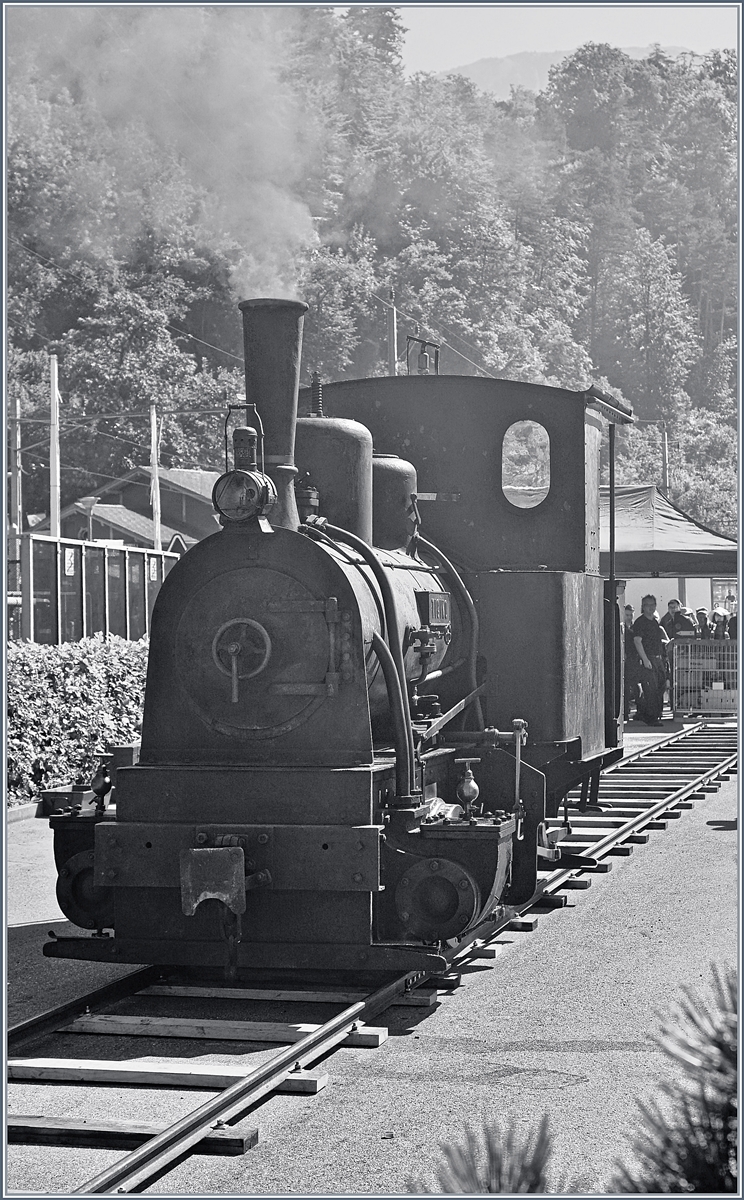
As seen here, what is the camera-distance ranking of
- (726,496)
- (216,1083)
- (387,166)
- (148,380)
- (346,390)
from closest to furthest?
(216,1083)
(346,390)
(387,166)
(726,496)
(148,380)

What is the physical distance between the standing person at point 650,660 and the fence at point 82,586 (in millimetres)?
7215

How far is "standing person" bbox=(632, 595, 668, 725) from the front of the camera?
70.5 ft

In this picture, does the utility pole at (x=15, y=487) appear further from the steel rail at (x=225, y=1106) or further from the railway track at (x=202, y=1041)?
the steel rail at (x=225, y=1106)

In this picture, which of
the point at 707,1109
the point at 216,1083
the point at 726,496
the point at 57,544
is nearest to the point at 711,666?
the point at 726,496

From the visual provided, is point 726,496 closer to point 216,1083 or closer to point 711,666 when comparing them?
point 711,666

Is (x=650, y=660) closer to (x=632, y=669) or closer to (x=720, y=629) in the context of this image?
(x=632, y=669)

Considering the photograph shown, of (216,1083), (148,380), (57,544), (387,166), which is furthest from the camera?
(148,380)

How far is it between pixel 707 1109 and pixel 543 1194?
0.23m

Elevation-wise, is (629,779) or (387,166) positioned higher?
(387,166)

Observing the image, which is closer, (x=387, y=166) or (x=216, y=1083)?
(x=216, y=1083)

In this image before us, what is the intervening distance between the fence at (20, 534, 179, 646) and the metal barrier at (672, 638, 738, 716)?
9118 millimetres

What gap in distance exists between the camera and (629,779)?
1468cm

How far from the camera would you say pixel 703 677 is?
80.6 feet

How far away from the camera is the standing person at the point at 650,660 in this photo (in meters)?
21.5
